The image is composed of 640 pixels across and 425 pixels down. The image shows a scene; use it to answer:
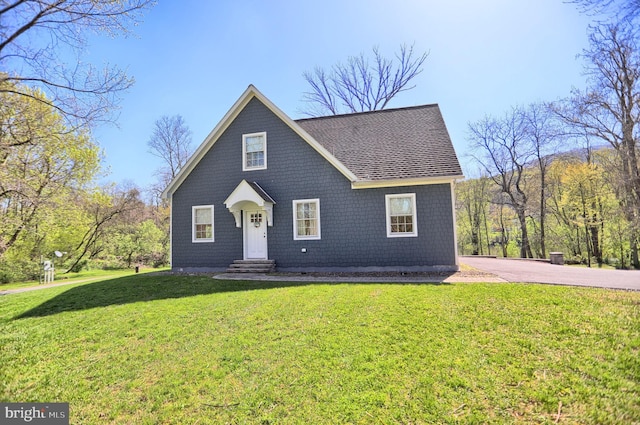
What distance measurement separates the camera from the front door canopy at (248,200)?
11.0 meters

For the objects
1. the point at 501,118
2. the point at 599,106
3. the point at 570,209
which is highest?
the point at 501,118

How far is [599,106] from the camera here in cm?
1883

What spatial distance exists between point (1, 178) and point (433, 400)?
38.9 ft

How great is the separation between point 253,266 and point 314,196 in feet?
11.6

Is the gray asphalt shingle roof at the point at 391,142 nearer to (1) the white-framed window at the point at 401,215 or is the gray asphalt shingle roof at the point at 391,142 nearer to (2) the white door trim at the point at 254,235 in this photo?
(1) the white-framed window at the point at 401,215

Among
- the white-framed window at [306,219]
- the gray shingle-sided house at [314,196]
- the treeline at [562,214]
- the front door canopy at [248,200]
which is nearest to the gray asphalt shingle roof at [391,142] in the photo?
the gray shingle-sided house at [314,196]

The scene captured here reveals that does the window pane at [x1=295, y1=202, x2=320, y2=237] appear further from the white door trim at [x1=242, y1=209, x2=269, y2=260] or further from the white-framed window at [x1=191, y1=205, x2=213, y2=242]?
the white-framed window at [x1=191, y1=205, x2=213, y2=242]

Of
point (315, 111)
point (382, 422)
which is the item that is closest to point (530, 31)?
point (382, 422)

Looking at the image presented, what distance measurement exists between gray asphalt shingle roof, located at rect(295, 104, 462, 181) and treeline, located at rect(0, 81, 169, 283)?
8900 mm

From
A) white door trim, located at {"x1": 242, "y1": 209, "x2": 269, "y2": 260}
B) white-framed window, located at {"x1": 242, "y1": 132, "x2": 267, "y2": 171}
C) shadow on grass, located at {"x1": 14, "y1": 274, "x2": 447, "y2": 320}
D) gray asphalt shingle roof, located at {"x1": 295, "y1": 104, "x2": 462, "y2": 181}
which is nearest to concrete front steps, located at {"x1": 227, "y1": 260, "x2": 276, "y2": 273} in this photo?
white door trim, located at {"x1": 242, "y1": 209, "x2": 269, "y2": 260}

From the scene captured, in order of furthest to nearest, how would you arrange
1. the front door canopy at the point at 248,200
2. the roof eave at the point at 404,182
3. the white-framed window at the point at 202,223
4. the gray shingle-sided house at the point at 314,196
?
the white-framed window at the point at 202,223 → the front door canopy at the point at 248,200 → the gray shingle-sided house at the point at 314,196 → the roof eave at the point at 404,182

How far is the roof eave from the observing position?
9.84 m

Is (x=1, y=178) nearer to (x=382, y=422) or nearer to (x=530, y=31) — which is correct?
(x=382, y=422)

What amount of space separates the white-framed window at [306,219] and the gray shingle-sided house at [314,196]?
0.04 meters
